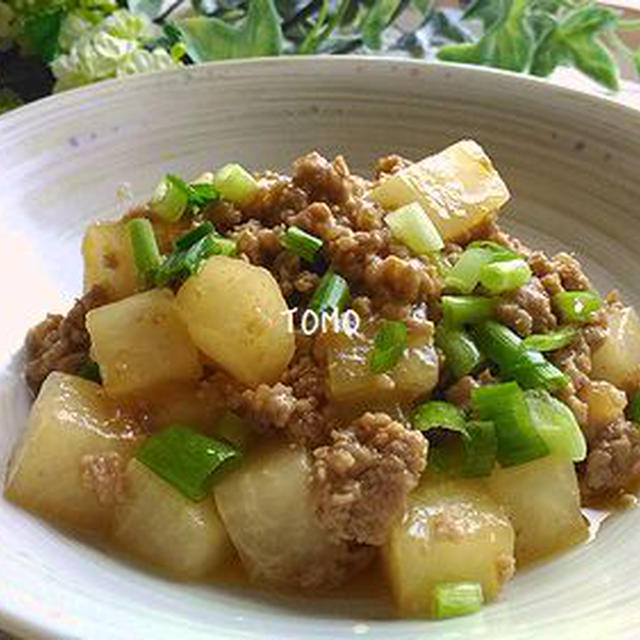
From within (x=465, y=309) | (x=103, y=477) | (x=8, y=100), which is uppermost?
(x=465, y=309)

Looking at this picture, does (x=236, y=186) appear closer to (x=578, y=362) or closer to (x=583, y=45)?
(x=578, y=362)

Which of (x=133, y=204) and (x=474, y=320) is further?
(x=133, y=204)

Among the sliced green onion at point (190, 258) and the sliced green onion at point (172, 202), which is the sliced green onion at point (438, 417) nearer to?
the sliced green onion at point (190, 258)

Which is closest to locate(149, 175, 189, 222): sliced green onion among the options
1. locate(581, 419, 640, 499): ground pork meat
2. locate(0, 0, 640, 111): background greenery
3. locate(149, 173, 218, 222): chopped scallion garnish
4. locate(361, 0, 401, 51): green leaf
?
locate(149, 173, 218, 222): chopped scallion garnish

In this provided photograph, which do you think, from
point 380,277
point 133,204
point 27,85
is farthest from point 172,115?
point 380,277

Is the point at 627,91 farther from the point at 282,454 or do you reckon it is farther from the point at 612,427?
the point at 282,454

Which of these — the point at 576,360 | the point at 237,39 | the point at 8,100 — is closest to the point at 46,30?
the point at 8,100
